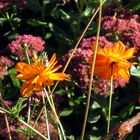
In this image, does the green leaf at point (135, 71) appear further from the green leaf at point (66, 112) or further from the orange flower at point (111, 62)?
the orange flower at point (111, 62)

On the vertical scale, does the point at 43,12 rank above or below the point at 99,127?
above

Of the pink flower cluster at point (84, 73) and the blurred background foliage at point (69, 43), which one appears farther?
the blurred background foliage at point (69, 43)

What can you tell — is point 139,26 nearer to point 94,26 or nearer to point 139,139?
point 94,26

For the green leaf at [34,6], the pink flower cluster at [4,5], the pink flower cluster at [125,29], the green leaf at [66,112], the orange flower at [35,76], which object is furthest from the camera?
the green leaf at [34,6]

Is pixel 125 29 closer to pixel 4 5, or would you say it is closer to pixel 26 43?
pixel 26 43

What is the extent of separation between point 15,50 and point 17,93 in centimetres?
51

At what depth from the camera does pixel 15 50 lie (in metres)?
2.48

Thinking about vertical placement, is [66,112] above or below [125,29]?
below

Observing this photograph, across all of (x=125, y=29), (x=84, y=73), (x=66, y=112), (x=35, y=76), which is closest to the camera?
(x=35, y=76)

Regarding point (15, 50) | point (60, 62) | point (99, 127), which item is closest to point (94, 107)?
→ point (99, 127)

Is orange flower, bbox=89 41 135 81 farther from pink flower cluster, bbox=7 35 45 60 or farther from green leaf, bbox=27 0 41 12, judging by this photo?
green leaf, bbox=27 0 41 12

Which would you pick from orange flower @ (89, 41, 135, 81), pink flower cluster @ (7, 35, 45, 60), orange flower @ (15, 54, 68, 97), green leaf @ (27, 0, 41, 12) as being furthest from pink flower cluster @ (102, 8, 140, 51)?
orange flower @ (15, 54, 68, 97)

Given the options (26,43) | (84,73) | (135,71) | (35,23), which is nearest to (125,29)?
(135,71)

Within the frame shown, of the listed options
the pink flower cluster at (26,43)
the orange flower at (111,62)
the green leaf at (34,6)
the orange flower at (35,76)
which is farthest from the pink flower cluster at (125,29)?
the orange flower at (35,76)
